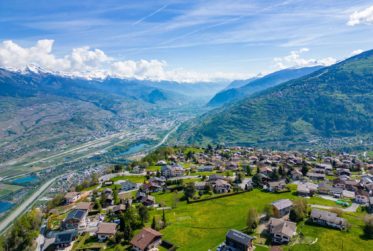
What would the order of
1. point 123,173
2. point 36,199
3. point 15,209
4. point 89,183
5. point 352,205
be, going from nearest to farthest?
point 352,205 → point 89,183 → point 123,173 → point 15,209 → point 36,199

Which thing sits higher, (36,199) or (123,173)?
(123,173)

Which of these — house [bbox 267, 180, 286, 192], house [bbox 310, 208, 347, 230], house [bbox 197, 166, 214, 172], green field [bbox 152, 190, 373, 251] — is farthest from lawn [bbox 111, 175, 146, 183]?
house [bbox 310, 208, 347, 230]

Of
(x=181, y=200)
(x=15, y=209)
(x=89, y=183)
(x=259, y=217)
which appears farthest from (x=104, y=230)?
(x=15, y=209)

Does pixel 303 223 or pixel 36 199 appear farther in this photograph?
pixel 36 199

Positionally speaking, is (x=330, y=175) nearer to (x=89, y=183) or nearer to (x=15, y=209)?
(x=89, y=183)

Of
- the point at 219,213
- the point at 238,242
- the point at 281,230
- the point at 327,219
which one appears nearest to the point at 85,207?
the point at 219,213

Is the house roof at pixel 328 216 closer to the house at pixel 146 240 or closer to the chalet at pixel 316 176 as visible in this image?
the house at pixel 146 240

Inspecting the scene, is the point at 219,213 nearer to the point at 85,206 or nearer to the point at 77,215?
the point at 77,215

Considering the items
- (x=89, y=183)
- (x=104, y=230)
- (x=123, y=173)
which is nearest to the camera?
(x=104, y=230)
